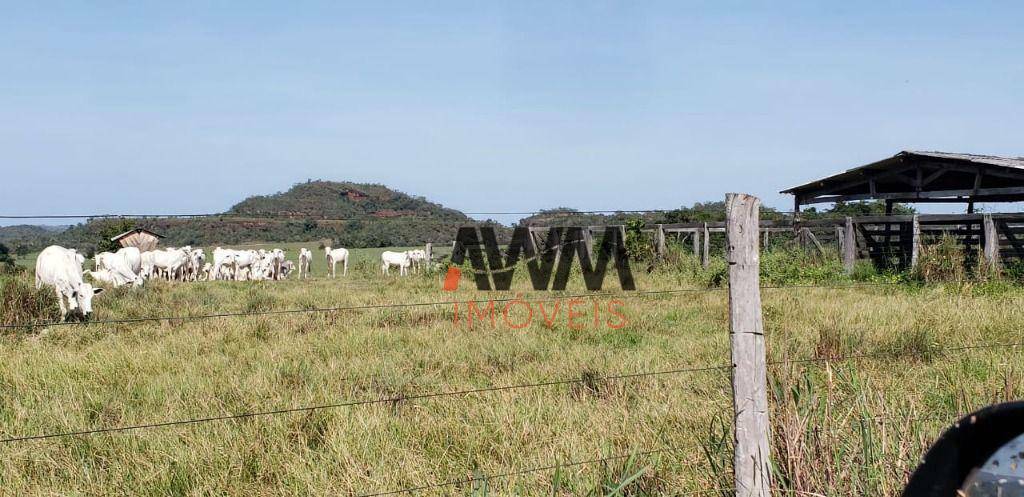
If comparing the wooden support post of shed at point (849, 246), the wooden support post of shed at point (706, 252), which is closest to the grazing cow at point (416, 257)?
the wooden support post of shed at point (706, 252)

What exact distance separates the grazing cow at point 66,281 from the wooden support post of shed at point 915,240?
594 inches

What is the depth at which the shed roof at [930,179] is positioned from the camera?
50.4 ft

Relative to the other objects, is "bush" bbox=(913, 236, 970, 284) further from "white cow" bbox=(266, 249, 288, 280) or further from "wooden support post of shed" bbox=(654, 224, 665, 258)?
"white cow" bbox=(266, 249, 288, 280)

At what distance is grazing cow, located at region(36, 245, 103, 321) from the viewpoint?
11.4 meters

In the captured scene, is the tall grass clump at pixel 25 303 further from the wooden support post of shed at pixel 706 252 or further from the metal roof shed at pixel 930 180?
the metal roof shed at pixel 930 180

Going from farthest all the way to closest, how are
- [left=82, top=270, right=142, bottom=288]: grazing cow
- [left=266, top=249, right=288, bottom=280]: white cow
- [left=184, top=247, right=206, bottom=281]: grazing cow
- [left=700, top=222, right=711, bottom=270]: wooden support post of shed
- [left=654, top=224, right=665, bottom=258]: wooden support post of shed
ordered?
[left=266, top=249, right=288, bottom=280]: white cow < [left=184, top=247, right=206, bottom=281]: grazing cow < [left=654, top=224, right=665, bottom=258]: wooden support post of shed < [left=700, top=222, right=711, bottom=270]: wooden support post of shed < [left=82, top=270, right=142, bottom=288]: grazing cow

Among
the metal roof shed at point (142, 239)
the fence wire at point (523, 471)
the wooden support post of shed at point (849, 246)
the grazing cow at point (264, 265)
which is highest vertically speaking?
the metal roof shed at point (142, 239)

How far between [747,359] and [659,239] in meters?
16.6

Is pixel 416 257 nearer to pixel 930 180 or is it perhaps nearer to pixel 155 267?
pixel 155 267

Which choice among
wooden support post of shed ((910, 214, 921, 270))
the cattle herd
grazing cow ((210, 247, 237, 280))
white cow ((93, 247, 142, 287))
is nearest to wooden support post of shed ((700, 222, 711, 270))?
wooden support post of shed ((910, 214, 921, 270))

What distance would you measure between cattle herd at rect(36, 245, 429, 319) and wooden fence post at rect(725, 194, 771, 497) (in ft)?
35.6

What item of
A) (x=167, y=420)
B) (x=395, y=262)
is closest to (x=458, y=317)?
(x=167, y=420)

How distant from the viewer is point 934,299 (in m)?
10.2

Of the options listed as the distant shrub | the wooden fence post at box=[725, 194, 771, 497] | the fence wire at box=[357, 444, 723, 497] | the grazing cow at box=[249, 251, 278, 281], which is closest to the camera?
the wooden fence post at box=[725, 194, 771, 497]
